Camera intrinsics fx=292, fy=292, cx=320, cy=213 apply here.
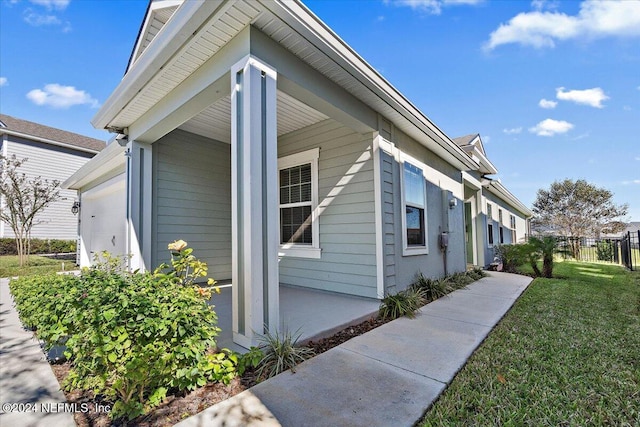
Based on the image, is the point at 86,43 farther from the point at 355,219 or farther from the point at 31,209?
the point at 355,219

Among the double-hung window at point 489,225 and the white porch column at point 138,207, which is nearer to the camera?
the white porch column at point 138,207

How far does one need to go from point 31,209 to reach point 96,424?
11826mm

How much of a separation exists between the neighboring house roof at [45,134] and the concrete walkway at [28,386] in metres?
15.2

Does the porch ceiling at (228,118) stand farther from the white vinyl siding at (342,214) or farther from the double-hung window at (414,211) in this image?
the double-hung window at (414,211)

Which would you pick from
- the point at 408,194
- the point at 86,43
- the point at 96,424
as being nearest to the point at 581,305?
the point at 408,194

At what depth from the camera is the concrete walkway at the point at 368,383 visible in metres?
1.86

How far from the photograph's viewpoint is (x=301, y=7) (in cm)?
281

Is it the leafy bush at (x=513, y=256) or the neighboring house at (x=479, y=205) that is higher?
the neighboring house at (x=479, y=205)

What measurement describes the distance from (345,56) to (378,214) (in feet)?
7.77

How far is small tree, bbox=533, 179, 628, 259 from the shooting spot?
20.2 meters

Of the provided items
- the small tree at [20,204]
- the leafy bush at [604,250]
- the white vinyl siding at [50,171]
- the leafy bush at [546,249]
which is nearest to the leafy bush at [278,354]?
the leafy bush at [546,249]

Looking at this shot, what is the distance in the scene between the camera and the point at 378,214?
15.6ft

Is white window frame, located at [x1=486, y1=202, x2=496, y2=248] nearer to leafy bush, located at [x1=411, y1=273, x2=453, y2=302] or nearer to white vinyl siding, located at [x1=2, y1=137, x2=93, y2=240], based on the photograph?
leafy bush, located at [x1=411, y1=273, x2=453, y2=302]

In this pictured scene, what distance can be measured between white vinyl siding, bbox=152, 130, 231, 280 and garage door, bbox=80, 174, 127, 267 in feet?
3.90
